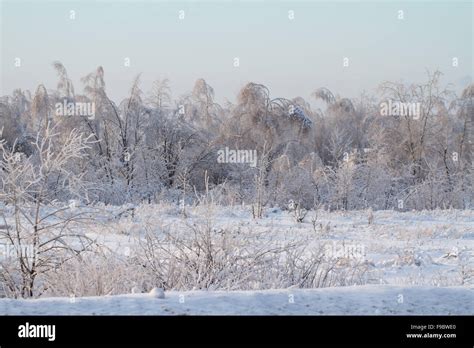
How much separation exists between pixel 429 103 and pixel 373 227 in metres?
15.7

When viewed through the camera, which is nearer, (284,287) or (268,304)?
(268,304)

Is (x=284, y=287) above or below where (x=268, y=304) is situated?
below

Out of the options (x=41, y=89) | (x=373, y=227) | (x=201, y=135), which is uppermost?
(x=41, y=89)

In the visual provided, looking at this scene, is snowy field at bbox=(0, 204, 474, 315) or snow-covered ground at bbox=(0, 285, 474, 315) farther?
snowy field at bbox=(0, 204, 474, 315)

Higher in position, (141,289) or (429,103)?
(429,103)

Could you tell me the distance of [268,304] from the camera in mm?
3916

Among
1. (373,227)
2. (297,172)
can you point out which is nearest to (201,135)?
(297,172)

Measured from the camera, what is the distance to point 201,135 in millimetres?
28984

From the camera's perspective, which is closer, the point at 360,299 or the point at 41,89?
the point at 360,299

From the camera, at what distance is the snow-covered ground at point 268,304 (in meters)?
3.71

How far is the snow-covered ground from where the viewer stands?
12.2 ft

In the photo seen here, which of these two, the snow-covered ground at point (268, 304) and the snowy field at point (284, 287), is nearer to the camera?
the snow-covered ground at point (268, 304)
